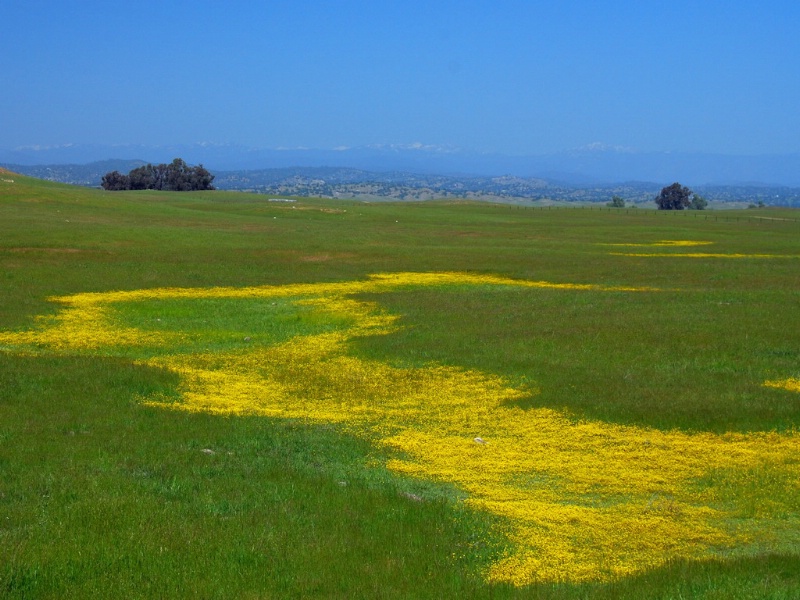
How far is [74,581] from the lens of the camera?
9219mm

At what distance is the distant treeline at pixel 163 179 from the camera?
19062 cm

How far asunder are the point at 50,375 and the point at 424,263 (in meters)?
35.4

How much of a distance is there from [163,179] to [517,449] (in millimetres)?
186863

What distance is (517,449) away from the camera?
53.1 feet

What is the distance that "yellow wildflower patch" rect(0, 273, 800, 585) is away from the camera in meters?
11.2

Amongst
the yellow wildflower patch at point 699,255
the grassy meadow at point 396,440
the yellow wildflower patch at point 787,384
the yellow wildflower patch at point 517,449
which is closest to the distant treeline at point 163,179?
the yellow wildflower patch at point 699,255

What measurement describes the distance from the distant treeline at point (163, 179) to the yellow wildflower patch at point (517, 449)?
167 metres

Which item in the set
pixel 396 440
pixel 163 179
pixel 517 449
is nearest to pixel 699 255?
pixel 517 449

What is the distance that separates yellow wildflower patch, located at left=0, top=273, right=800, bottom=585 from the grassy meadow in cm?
7

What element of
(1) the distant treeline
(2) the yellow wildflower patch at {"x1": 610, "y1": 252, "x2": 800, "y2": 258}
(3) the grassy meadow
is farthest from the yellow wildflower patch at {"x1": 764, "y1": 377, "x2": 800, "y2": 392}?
(1) the distant treeline

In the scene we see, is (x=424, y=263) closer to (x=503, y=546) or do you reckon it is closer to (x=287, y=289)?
(x=287, y=289)

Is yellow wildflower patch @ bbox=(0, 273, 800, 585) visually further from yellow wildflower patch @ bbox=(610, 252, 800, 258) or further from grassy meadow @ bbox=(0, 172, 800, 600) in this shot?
yellow wildflower patch @ bbox=(610, 252, 800, 258)

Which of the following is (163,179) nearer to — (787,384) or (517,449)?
(787,384)

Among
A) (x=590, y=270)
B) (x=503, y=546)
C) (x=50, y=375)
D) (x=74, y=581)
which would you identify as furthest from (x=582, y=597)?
(x=590, y=270)
